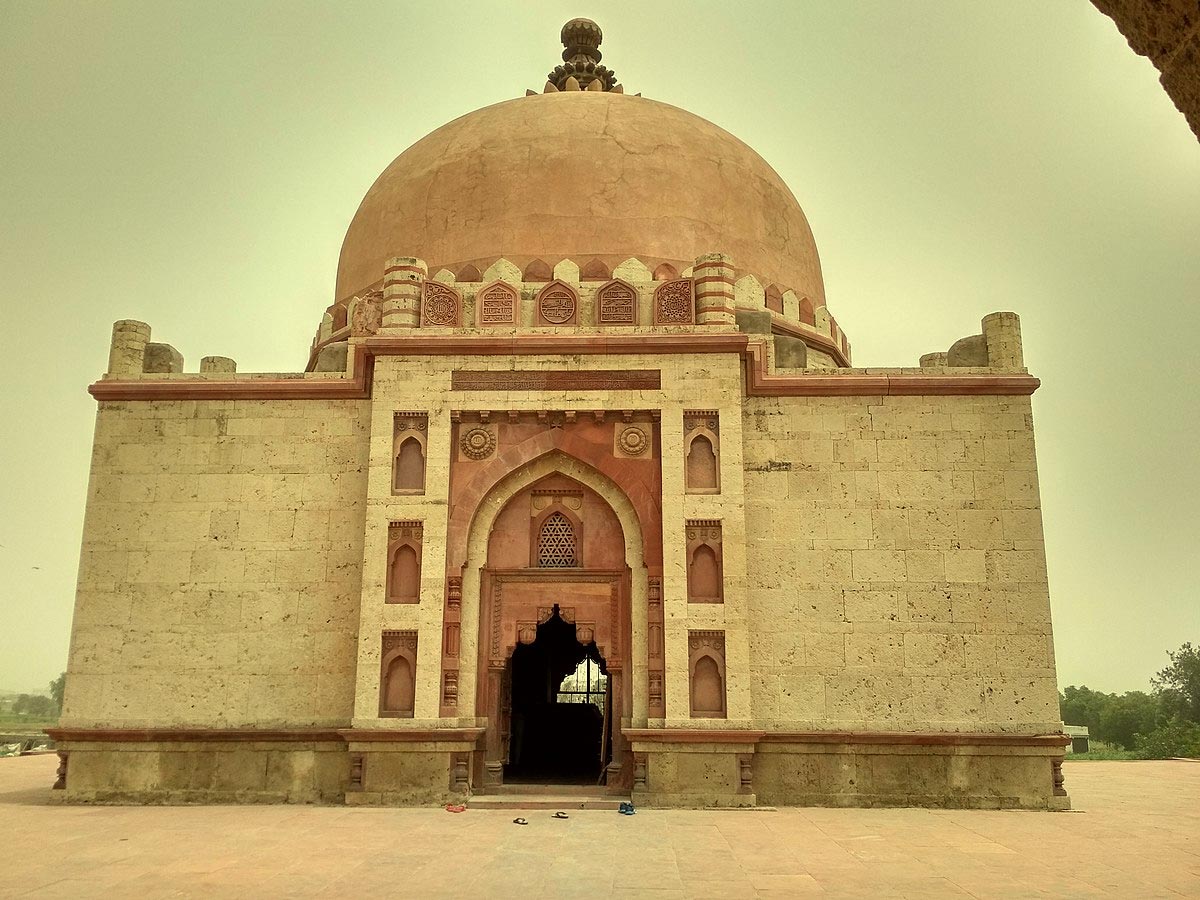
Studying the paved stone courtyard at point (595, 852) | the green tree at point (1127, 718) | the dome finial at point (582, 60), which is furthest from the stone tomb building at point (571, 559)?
the green tree at point (1127, 718)

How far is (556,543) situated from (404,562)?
159 centimetres

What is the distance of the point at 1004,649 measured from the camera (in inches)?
382

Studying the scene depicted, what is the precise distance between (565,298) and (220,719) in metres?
5.60

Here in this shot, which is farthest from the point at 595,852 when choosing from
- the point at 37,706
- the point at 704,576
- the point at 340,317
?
the point at 37,706

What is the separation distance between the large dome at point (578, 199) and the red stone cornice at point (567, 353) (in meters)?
2.17

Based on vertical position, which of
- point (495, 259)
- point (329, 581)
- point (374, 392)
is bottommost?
point (329, 581)

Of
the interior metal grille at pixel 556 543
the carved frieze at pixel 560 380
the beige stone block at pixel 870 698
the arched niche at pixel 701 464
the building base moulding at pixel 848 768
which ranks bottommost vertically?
the building base moulding at pixel 848 768

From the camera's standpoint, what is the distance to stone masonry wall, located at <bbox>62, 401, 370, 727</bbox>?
32.7 ft

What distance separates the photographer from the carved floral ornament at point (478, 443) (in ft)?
33.9

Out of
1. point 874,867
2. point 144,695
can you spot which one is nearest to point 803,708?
point 874,867

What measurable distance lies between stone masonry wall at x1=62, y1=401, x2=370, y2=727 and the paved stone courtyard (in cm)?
113

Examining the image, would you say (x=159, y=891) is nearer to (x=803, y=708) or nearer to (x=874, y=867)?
(x=874, y=867)

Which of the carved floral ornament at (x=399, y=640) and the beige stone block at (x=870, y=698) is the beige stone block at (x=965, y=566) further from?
the carved floral ornament at (x=399, y=640)

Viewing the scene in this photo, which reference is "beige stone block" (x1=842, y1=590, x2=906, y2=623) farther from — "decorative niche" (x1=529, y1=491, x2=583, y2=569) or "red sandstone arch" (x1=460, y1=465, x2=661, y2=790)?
"decorative niche" (x1=529, y1=491, x2=583, y2=569)
